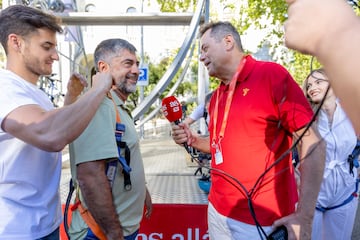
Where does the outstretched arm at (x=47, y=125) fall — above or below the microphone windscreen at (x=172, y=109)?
above

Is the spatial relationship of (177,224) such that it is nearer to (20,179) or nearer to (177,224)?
(177,224)

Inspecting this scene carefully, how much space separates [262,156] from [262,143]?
70 mm

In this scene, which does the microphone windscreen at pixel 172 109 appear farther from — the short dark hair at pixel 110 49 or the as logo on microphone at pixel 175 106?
the short dark hair at pixel 110 49

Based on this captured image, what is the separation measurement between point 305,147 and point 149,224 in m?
1.86

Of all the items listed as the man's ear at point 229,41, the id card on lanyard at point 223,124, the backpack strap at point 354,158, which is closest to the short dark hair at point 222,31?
the man's ear at point 229,41

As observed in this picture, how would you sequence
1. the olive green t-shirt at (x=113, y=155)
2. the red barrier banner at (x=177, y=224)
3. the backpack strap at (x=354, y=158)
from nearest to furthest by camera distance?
the olive green t-shirt at (x=113, y=155)
the backpack strap at (x=354, y=158)
the red barrier banner at (x=177, y=224)

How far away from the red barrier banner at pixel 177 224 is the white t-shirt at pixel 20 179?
4.70 feet

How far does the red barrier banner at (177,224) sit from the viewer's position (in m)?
3.01

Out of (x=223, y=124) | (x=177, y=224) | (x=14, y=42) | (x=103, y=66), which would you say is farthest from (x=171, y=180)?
(x=14, y=42)

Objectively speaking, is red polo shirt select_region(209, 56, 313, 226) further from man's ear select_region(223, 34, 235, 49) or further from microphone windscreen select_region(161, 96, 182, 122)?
microphone windscreen select_region(161, 96, 182, 122)

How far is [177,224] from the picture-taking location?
302 centimetres

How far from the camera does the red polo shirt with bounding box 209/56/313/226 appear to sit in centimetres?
176

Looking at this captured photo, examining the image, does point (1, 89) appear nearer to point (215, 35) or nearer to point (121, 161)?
point (121, 161)

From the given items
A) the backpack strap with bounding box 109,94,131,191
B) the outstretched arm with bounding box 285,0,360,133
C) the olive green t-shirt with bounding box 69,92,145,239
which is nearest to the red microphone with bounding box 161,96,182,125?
the olive green t-shirt with bounding box 69,92,145,239
